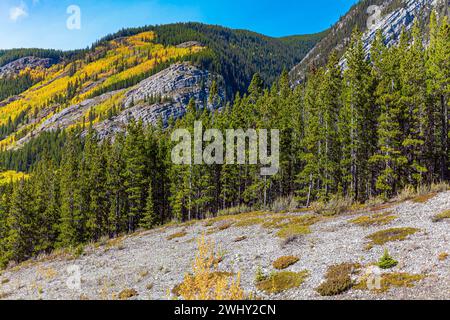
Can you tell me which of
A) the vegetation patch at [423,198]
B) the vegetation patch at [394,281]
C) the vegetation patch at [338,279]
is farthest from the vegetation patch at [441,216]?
the vegetation patch at [394,281]

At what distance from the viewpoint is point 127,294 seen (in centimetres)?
1578

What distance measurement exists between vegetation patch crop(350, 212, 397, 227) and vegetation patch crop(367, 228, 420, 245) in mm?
2624

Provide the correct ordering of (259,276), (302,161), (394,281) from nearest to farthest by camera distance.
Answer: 1. (394,281)
2. (259,276)
3. (302,161)

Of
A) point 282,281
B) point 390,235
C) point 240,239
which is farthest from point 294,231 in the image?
point 282,281

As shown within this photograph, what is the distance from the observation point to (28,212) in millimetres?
51250

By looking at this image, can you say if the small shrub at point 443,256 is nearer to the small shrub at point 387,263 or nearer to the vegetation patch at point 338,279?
the small shrub at point 387,263

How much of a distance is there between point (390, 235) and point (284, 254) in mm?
5516

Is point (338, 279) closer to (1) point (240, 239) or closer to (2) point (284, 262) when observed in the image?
(2) point (284, 262)

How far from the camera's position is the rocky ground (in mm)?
12305

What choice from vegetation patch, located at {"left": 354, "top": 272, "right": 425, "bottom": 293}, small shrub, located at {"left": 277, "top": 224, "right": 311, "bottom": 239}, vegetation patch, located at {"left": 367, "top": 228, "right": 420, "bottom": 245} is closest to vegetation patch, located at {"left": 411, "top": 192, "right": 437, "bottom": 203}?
vegetation patch, located at {"left": 367, "top": 228, "right": 420, "bottom": 245}

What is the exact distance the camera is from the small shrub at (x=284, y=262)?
52.7ft

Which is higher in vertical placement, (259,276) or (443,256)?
(443,256)

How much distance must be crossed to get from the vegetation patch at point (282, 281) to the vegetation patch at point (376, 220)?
8154mm
